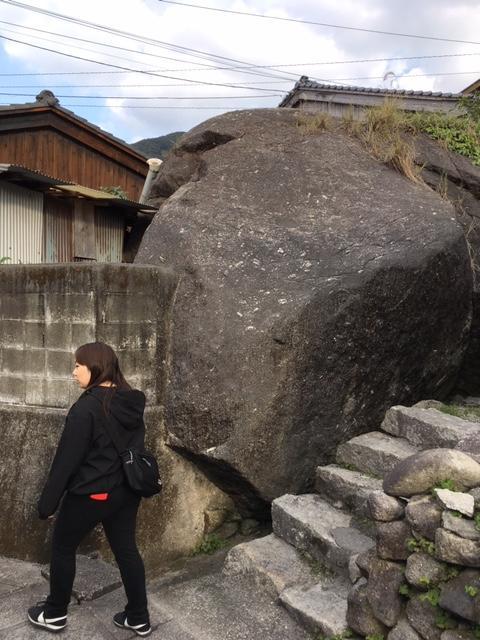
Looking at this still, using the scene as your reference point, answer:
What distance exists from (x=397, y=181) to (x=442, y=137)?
1.52 metres

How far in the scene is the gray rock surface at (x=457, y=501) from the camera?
297cm

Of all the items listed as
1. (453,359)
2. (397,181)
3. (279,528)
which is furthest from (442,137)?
(279,528)

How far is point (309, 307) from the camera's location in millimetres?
4898

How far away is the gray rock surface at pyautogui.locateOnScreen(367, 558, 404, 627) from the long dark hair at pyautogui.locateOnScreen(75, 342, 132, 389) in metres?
1.87

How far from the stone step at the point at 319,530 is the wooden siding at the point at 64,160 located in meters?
11.6

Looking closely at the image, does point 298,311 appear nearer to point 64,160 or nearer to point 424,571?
point 424,571

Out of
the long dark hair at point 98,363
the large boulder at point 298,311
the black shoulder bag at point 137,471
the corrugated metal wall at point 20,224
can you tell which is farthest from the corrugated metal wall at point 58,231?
the black shoulder bag at point 137,471

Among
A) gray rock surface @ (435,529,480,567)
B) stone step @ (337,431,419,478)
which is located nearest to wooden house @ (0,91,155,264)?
stone step @ (337,431,419,478)

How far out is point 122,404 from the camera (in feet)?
11.3

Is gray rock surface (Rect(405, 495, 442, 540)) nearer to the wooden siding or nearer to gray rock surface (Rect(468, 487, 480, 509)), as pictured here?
gray rock surface (Rect(468, 487, 480, 509))

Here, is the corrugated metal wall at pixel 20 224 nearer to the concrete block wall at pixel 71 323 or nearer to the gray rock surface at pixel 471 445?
the concrete block wall at pixel 71 323

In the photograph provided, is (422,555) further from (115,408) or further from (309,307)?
(309,307)

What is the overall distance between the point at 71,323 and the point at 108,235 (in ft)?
22.7

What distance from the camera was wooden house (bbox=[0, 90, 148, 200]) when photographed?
13.4 metres
